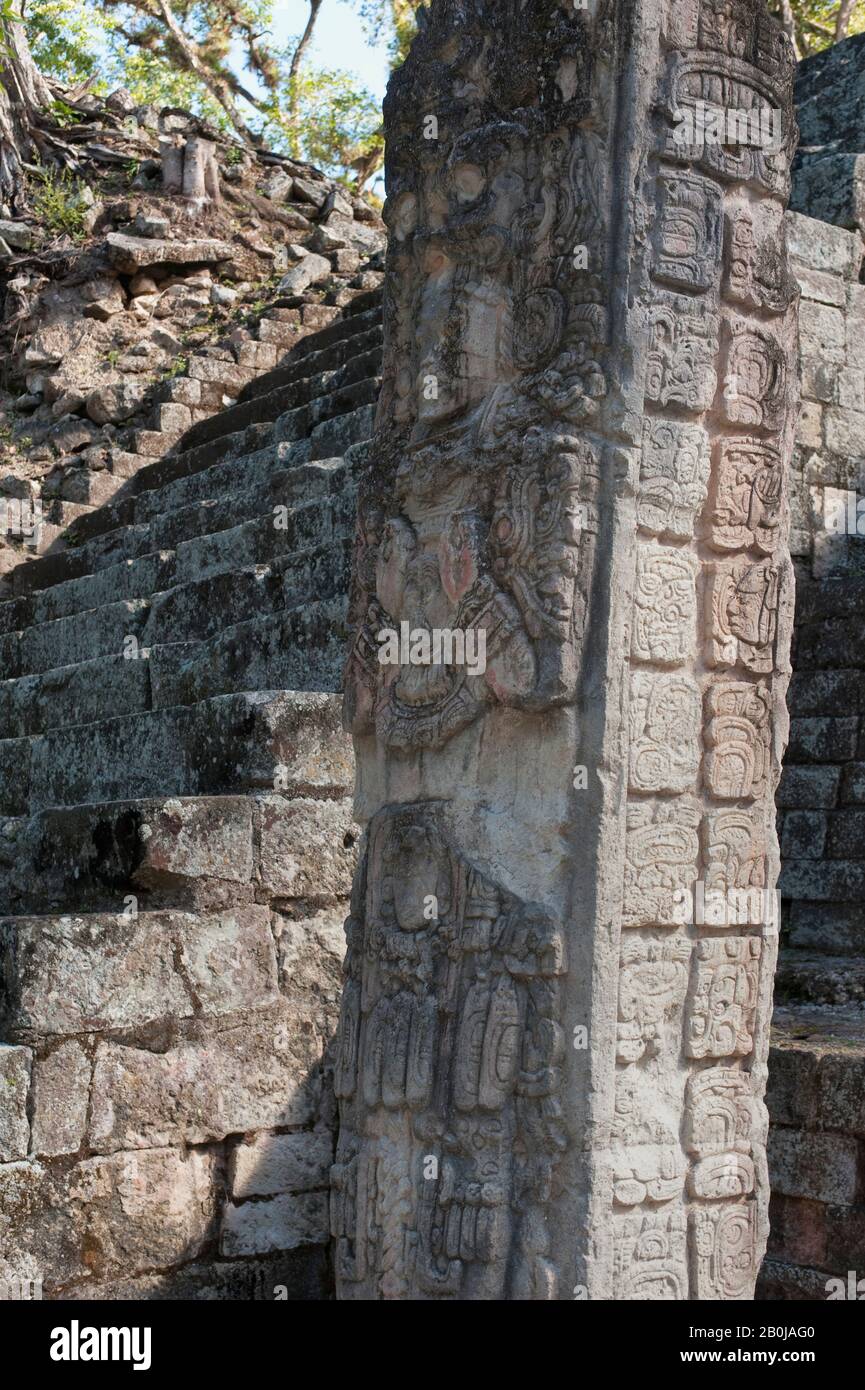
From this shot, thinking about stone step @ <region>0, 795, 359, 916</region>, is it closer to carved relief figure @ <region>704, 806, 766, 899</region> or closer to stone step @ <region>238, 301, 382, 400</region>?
carved relief figure @ <region>704, 806, 766, 899</region>

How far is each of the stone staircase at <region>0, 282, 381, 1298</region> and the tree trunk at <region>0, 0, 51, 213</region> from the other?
770 cm

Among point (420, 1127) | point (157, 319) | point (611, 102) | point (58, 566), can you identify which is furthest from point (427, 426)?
point (157, 319)

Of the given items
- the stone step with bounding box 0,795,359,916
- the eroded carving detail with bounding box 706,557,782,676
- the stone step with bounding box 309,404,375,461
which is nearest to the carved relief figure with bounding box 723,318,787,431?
the eroded carving detail with bounding box 706,557,782,676

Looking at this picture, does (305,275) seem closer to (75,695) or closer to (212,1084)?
(75,695)

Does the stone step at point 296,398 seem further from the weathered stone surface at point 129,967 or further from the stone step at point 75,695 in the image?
the weathered stone surface at point 129,967

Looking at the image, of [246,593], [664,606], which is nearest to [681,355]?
[664,606]

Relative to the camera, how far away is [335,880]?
4430 millimetres

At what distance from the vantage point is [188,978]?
4.11 meters

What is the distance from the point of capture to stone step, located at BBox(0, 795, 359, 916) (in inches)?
165

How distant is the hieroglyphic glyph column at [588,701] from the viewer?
11.4 feet

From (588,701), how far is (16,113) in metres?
10.7

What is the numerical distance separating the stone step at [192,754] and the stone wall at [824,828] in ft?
5.33

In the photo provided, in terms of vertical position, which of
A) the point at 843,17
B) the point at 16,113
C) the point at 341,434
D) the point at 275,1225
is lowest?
the point at 275,1225

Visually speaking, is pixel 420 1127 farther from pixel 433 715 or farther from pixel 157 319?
pixel 157 319
